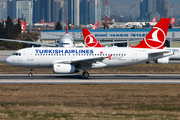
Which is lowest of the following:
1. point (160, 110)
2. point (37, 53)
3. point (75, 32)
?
point (160, 110)

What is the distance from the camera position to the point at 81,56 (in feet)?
139

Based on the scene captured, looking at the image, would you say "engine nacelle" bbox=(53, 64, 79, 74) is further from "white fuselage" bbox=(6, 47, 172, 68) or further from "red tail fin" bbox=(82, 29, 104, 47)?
"red tail fin" bbox=(82, 29, 104, 47)

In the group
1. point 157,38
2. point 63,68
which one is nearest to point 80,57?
point 63,68

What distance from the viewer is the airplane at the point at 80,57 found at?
135ft

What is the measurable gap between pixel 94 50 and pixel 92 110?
2080 centimetres

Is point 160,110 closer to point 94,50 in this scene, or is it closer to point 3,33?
point 94,50

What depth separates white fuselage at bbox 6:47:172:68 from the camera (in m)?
41.7

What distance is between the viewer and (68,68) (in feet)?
132

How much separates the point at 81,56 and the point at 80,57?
0.23 m

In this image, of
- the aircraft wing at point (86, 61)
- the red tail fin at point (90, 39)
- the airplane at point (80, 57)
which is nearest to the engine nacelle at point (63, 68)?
the airplane at point (80, 57)

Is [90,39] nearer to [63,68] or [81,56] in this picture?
[81,56]

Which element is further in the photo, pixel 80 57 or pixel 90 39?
pixel 90 39

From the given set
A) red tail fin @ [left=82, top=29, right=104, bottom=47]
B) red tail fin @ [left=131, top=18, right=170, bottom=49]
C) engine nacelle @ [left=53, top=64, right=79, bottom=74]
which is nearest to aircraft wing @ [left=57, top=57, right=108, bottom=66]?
engine nacelle @ [left=53, top=64, right=79, bottom=74]

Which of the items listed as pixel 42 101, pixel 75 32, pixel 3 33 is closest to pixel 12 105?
pixel 42 101
